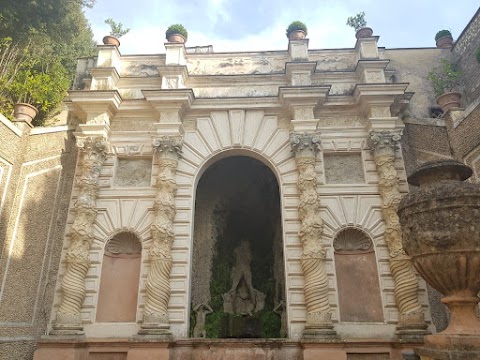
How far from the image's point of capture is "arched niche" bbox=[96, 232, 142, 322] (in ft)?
32.0

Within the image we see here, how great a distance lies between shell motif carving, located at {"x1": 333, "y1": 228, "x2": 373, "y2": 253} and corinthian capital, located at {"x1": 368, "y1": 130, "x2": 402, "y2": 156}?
2279 millimetres

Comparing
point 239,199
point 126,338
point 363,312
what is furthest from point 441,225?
point 239,199

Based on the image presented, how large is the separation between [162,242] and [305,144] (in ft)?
15.3

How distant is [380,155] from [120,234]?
7.41m

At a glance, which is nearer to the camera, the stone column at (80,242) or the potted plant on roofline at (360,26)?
the stone column at (80,242)

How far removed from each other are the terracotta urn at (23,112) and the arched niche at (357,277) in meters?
9.77

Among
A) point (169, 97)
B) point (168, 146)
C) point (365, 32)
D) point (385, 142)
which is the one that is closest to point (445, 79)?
point (365, 32)

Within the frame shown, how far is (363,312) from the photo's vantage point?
9.55 metres

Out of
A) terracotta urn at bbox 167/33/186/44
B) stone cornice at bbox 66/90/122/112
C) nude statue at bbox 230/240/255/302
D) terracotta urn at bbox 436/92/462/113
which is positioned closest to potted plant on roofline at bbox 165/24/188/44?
terracotta urn at bbox 167/33/186/44

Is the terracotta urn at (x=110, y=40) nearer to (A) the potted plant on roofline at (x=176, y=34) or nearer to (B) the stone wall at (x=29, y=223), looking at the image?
(A) the potted plant on roofline at (x=176, y=34)

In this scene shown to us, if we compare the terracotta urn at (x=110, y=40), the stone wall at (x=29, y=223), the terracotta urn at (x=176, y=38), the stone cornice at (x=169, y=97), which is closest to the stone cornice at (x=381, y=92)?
the stone cornice at (x=169, y=97)

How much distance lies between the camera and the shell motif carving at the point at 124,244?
10462 millimetres

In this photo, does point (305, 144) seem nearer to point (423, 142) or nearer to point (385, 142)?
point (385, 142)

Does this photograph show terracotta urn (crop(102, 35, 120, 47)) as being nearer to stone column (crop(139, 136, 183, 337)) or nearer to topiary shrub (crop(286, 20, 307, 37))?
stone column (crop(139, 136, 183, 337))
